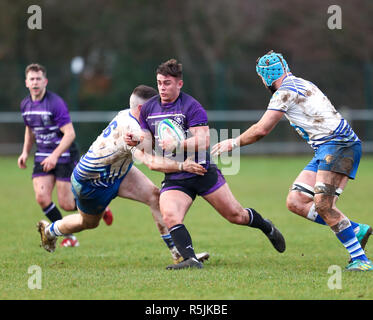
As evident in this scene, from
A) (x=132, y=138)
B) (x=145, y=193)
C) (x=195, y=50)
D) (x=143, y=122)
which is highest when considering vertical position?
(x=195, y=50)

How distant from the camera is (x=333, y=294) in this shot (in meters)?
5.49

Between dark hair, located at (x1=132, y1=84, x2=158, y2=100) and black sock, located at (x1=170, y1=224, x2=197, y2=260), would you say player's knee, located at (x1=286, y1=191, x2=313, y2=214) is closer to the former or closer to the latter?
black sock, located at (x1=170, y1=224, x2=197, y2=260)

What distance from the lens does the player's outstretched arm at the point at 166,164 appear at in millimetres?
6738

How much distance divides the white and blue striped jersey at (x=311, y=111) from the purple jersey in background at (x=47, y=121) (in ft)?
11.2

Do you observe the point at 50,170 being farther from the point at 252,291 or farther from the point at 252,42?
the point at 252,42

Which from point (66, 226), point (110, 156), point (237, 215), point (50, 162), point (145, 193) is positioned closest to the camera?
point (110, 156)

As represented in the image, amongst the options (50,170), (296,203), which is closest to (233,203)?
(296,203)

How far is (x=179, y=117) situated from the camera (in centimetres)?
688

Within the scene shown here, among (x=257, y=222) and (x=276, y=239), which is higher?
(x=257, y=222)

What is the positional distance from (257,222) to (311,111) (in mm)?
1399

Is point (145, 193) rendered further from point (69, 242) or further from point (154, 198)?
point (69, 242)

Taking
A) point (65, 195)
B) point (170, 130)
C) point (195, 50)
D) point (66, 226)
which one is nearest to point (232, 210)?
point (170, 130)

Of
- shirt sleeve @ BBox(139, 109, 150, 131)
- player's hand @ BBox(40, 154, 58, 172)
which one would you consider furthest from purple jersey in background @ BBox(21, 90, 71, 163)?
shirt sleeve @ BBox(139, 109, 150, 131)

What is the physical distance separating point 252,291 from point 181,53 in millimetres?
26265
